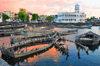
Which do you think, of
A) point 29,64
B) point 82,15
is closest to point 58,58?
point 29,64

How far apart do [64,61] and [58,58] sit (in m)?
2.43

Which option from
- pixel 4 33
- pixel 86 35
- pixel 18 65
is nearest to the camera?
pixel 18 65

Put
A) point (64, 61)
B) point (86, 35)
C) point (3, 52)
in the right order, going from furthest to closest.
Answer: point (86, 35), point (3, 52), point (64, 61)

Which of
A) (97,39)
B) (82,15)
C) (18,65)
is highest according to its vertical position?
(82,15)

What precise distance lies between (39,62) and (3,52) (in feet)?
40.6

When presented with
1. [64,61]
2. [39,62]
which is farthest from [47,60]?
[64,61]

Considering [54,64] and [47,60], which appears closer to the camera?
A: [54,64]

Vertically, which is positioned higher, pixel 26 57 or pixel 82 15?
pixel 82 15

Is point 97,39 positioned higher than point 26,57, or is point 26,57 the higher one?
point 97,39

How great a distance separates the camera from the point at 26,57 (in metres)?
32.3

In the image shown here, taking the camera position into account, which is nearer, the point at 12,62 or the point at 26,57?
the point at 12,62

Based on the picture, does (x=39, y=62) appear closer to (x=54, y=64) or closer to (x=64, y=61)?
(x=54, y=64)

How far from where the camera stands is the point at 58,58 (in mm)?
32500

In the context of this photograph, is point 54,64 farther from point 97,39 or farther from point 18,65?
point 97,39
